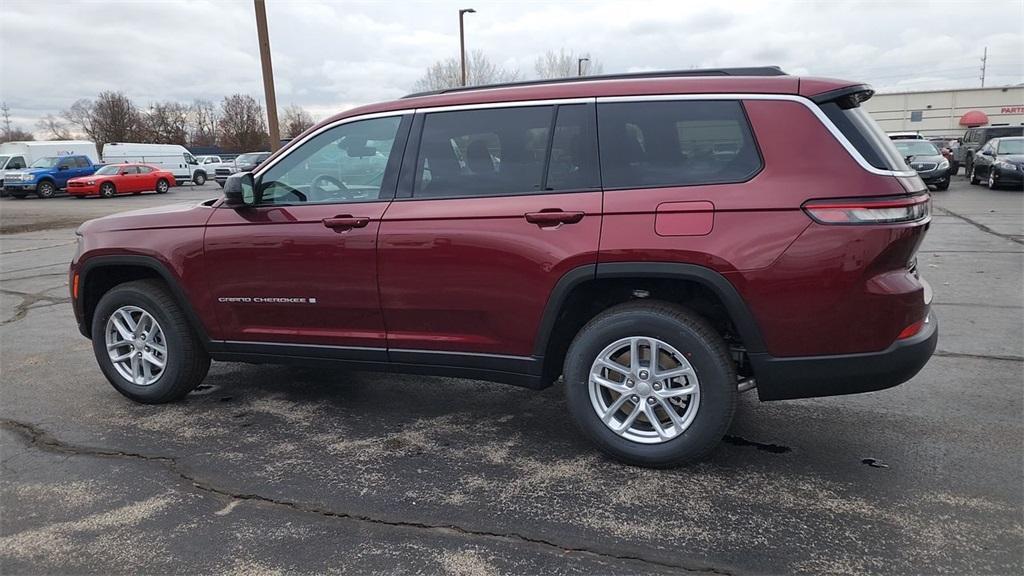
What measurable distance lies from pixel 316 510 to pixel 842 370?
8.02 ft

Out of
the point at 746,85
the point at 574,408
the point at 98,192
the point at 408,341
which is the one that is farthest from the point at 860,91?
the point at 98,192

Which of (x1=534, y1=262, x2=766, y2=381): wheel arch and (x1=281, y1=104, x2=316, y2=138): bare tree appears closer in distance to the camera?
(x1=534, y1=262, x2=766, y2=381): wheel arch

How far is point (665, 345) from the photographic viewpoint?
3.24m

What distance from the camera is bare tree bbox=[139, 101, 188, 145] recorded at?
70438mm

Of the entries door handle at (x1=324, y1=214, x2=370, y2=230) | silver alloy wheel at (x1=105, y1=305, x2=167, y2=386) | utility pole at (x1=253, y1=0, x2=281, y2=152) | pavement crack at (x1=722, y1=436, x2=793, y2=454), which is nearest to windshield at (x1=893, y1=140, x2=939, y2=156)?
utility pole at (x1=253, y1=0, x2=281, y2=152)

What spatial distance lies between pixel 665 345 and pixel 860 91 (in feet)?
4.92

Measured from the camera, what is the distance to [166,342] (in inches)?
170

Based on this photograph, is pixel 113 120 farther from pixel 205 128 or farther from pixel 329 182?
pixel 329 182

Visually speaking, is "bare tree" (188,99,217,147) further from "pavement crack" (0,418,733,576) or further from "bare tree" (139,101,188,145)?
"pavement crack" (0,418,733,576)

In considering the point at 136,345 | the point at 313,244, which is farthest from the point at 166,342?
the point at 313,244

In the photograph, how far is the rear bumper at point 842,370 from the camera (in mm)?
3037

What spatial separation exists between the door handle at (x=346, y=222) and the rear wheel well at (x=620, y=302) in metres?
1.19

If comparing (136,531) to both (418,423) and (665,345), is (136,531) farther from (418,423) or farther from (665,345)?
(665,345)

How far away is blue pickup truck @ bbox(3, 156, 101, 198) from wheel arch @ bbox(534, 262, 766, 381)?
110ft
